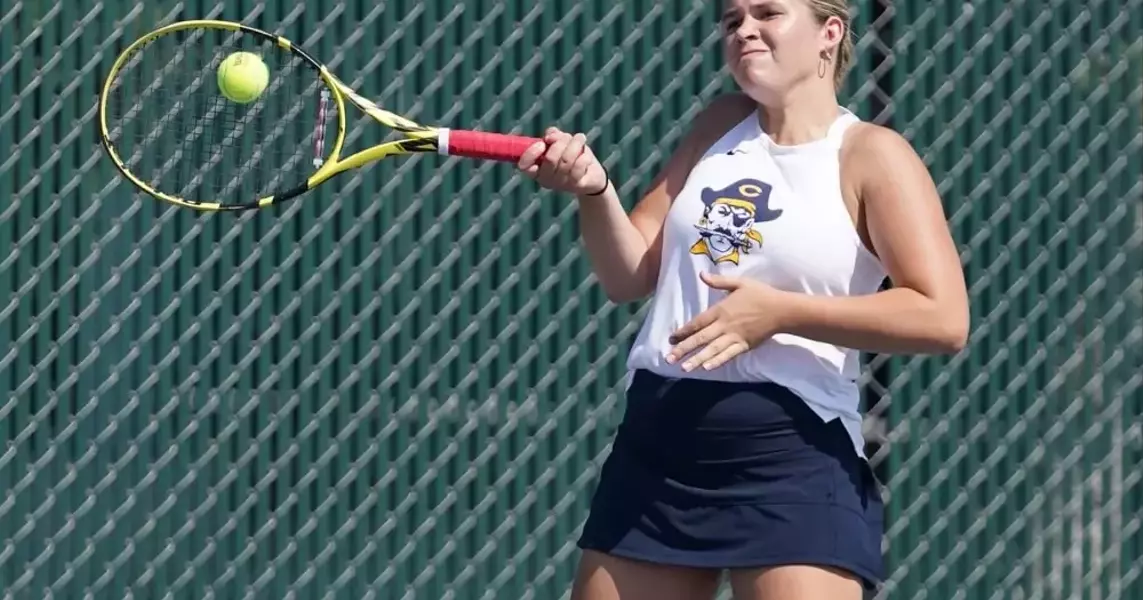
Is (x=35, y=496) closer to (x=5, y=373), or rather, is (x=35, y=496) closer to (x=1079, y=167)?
(x=5, y=373)

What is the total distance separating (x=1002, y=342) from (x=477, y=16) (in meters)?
1.46

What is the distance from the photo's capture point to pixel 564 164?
2.77m

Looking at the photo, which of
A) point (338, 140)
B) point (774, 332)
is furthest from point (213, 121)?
point (774, 332)

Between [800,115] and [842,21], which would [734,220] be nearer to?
[800,115]

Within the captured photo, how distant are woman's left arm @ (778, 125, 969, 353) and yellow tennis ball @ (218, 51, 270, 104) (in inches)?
53.6

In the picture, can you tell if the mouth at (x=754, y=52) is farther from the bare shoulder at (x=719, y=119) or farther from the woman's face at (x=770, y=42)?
the bare shoulder at (x=719, y=119)

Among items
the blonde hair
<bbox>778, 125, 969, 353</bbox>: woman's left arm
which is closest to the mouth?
the blonde hair

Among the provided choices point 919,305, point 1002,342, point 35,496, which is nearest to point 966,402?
point 1002,342

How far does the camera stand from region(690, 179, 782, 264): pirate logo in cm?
269

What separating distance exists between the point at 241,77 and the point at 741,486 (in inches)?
54.7

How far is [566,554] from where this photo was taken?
4219 mm

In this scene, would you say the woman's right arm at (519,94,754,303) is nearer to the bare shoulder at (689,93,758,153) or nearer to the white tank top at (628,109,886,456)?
the bare shoulder at (689,93,758,153)

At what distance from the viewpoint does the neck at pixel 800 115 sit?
9.16 feet

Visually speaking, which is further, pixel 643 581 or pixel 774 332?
pixel 643 581
